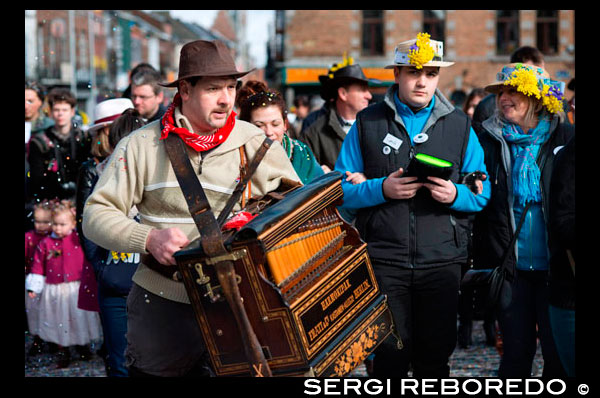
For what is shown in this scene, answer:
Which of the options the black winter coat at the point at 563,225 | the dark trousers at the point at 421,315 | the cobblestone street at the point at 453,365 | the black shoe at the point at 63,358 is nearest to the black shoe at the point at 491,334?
the cobblestone street at the point at 453,365

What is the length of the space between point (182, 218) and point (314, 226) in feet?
1.96

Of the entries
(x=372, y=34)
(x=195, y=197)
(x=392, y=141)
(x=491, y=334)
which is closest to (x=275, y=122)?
(x=392, y=141)

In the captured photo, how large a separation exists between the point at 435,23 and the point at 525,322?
27.8m

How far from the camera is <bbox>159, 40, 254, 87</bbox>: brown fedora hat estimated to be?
3432mm

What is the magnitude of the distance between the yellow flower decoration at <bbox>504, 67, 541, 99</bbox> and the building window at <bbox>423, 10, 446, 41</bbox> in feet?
88.2

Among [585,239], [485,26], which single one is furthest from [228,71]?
[485,26]

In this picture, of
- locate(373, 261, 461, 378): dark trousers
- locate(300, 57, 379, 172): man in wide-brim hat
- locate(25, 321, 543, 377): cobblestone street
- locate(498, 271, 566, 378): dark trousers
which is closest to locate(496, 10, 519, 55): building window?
locate(25, 321, 543, 377): cobblestone street

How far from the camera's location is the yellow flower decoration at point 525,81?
466 cm

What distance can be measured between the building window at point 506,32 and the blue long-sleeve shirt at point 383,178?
27260mm

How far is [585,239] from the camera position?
354cm

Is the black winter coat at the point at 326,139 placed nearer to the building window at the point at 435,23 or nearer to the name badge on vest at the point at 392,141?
the name badge on vest at the point at 392,141

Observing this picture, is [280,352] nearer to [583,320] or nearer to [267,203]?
[267,203]

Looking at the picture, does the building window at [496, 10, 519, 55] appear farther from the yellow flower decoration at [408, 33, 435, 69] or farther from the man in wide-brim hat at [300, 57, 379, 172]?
the yellow flower decoration at [408, 33, 435, 69]

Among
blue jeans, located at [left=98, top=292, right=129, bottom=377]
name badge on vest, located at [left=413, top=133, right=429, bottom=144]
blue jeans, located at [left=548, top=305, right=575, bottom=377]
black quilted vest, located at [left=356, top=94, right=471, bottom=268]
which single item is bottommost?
blue jeans, located at [left=98, top=292, right=129, bottom=377]
